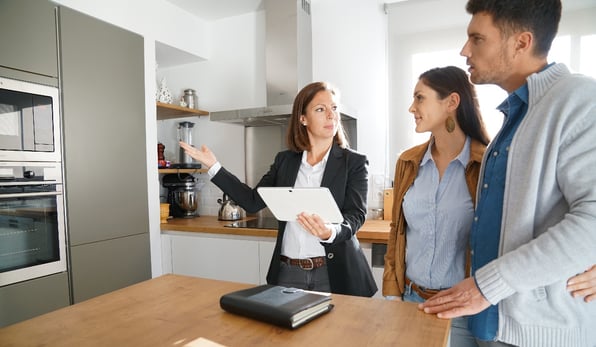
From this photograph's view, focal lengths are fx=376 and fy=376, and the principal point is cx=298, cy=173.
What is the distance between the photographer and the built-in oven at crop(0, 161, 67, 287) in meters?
1.93

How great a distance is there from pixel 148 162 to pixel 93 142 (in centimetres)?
45

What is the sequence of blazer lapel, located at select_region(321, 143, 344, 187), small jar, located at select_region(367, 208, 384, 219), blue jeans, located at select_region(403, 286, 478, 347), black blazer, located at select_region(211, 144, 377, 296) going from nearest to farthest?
blue jeans, located at select_region(403, 286, 478, 347) → black blazer, located at select_region(211, 144, 377, 296) → blazer lapel, located at select_region(321, 143, 344, 187) → small jar, located at select_region(367, 208, 384, 219)

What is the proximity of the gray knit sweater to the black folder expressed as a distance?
0.39m

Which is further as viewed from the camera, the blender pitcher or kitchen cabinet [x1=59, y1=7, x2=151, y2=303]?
the blender pitcher

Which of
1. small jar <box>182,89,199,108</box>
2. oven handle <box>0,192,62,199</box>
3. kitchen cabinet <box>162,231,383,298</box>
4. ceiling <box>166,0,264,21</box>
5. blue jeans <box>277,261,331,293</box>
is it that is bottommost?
kitchen cabinet <box>162,231,383,298</box>

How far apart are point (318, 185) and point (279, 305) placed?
832 millimetres

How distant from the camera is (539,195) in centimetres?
85

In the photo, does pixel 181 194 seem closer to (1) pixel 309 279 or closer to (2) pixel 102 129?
(2) pixel 102 129

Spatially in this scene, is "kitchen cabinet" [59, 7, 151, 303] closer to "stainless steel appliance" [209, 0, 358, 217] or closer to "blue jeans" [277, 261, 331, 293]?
"stainless steel appliance" [209, 0, 358, 217]

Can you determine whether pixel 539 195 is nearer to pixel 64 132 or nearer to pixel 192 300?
pixel 192 300

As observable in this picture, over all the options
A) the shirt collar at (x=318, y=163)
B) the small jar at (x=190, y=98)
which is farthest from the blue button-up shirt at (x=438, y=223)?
the small jar at (x=190, y=98)

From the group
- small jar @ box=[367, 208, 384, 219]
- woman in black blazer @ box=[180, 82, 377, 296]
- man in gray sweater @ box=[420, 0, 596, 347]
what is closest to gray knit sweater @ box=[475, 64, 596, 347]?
man in gray sweater @ box=[420, 0, 596, 347]

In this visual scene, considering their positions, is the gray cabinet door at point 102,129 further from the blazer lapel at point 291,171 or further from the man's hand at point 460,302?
the man's hand at point 460,302

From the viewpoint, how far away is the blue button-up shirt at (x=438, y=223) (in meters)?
1.22
